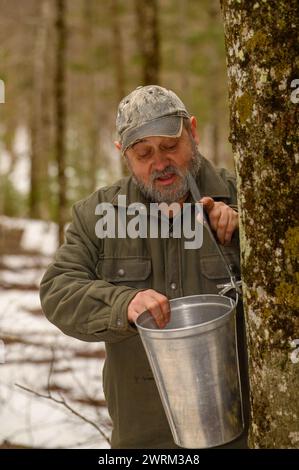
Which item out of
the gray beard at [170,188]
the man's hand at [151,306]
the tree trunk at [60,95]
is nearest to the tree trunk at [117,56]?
the tree trunk at [60,95]

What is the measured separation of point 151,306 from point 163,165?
66cm

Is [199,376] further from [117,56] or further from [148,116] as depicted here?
[117,56]

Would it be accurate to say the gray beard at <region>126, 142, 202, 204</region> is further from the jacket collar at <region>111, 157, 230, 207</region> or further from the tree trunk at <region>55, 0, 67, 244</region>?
the tree trunk at <region>55, 0, 67, 244</region>

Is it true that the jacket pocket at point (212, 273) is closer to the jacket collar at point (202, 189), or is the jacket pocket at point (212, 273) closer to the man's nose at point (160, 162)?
the jacket collar at point (202, 189)

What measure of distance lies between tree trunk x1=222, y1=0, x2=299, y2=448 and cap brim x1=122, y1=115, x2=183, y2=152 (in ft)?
1.69

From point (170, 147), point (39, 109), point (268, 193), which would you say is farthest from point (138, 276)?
point (39, 109)

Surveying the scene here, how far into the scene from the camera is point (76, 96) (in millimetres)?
29453

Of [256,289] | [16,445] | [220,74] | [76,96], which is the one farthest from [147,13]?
[76,96]

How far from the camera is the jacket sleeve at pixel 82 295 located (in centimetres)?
237

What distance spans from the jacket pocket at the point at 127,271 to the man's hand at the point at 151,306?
41cm

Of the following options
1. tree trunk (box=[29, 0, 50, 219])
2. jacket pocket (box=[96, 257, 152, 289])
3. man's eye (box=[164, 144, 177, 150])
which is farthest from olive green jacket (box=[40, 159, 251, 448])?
tree trunk (box=[29, 0, 50, 219])

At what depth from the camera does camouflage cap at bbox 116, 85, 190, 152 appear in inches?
103
